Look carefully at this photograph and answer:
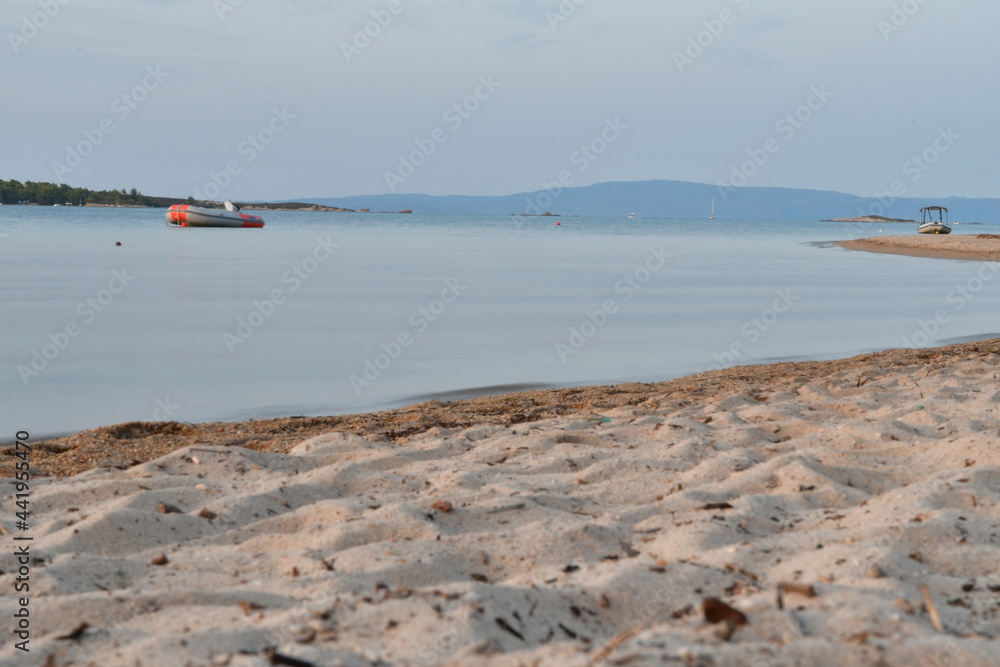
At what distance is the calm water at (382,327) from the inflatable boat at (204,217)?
2798cm

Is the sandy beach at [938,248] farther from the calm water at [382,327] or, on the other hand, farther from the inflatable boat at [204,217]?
the inflatable boat at [204,217]

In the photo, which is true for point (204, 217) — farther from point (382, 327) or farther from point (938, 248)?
point (382, 327)

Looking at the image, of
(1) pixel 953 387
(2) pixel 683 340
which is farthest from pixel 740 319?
(1) pixel 953 387

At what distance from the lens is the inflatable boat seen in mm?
51156

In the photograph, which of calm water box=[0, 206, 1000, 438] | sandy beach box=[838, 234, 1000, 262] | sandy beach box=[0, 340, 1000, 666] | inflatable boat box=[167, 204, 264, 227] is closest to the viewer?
sandy beach box=[0, 340, 1000, 666]

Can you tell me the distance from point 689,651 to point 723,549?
1106 millimetres

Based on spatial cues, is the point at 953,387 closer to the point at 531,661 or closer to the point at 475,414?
the point at 475,414

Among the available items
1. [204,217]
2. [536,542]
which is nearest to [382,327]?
[536,542]

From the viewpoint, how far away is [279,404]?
749cm

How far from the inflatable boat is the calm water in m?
28.0

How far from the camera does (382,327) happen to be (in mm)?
12086

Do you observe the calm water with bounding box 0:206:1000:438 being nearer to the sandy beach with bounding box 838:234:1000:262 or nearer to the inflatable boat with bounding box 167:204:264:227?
the sandy beach with bounding box 838:234:1000:262

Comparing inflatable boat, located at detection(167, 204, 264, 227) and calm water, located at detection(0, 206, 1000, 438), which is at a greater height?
inflatable boat, located at detection(167, 204, 264, 227)

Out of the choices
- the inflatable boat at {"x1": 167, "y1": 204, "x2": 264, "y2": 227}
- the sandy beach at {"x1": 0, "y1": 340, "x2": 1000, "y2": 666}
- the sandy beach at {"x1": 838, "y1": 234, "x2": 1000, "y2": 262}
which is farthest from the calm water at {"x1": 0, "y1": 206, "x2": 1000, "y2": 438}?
the inflatable boat at {"x1": 167, "y1": 204, "x2": 264, "y2": 227}
